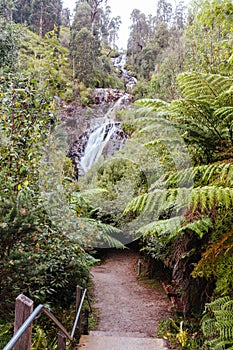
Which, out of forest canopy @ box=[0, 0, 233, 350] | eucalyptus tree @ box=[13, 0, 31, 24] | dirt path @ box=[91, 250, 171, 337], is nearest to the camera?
forest canopy @ box=[0, 0, 233, 350]

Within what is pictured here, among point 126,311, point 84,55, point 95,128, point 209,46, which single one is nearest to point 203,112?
point 126,311

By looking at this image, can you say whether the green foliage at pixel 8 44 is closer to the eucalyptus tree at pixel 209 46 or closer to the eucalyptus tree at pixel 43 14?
the eucalyptus tree at pixel 209 46

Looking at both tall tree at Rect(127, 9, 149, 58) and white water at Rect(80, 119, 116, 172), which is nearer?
white water at Rect(80, 119, 116, 172)

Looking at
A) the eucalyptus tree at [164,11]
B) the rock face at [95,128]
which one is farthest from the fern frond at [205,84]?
the eucalyptus tree at [164,11]

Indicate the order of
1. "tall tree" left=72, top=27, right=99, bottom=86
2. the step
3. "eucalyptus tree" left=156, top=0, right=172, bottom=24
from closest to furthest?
1. the step
2. "tall tree" left=72, top=27, right=99, bottom=86
3. "eucalyptus tree" left=156, top=0, right=172, bottom=24

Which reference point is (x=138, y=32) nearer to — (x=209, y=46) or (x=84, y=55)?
(x=84, y=55)

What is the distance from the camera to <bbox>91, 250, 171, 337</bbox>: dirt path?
12.9 ft

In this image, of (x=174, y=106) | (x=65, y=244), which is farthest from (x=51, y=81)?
(x=65, y=244)

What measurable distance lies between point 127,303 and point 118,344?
2008mm

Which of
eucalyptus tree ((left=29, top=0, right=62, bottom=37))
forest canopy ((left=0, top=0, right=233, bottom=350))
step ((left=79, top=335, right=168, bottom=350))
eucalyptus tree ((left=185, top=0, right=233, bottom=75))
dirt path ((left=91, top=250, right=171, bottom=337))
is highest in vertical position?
eucalyptus tree ((left=29, top=0, right=62, bottom=37))

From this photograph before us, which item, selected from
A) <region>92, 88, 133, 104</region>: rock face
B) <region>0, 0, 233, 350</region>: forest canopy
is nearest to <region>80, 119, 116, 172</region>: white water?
<region>92, 88, 133, 104</region>: rock face

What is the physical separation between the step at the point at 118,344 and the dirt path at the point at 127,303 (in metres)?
0.62

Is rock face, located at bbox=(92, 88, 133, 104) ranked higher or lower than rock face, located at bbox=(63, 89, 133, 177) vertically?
higher

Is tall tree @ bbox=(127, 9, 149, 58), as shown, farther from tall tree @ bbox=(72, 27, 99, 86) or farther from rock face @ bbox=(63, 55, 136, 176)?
tall tree @ bbox=(72, 27, 99, 86)
